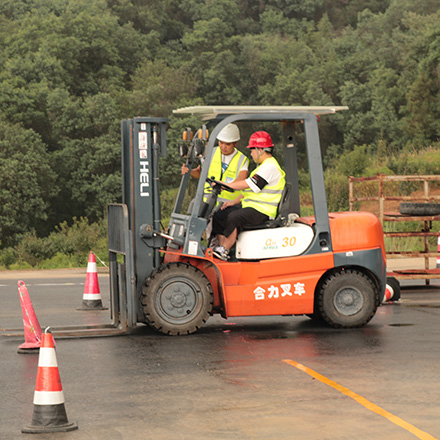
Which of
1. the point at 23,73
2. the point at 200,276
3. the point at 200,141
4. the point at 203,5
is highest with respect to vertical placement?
the point at 203,5

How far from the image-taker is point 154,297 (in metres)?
10.8

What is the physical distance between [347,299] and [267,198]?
1552 mm

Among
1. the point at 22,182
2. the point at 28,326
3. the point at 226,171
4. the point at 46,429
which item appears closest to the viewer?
the point at 46,429

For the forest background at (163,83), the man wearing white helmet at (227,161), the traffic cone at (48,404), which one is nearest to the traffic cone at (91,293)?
the man wearing white helmet at (227,161)

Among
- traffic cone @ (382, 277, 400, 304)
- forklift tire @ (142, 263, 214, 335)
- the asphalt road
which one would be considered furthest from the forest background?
forklift tire @ (142, 263, 214, 335)

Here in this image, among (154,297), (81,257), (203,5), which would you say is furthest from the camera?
(203,5)

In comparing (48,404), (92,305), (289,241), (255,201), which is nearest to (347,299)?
(289,241)

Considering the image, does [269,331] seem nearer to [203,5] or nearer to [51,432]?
[51,432]

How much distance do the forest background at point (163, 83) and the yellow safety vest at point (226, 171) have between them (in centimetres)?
4120

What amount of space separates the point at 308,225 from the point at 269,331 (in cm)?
138

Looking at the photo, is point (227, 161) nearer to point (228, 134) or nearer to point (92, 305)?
point (228, 134)

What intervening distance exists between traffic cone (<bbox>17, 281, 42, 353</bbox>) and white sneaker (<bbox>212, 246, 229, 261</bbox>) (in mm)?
2173

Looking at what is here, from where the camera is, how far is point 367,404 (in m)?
7.44

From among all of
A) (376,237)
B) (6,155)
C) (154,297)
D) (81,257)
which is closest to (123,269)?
(154,297)
